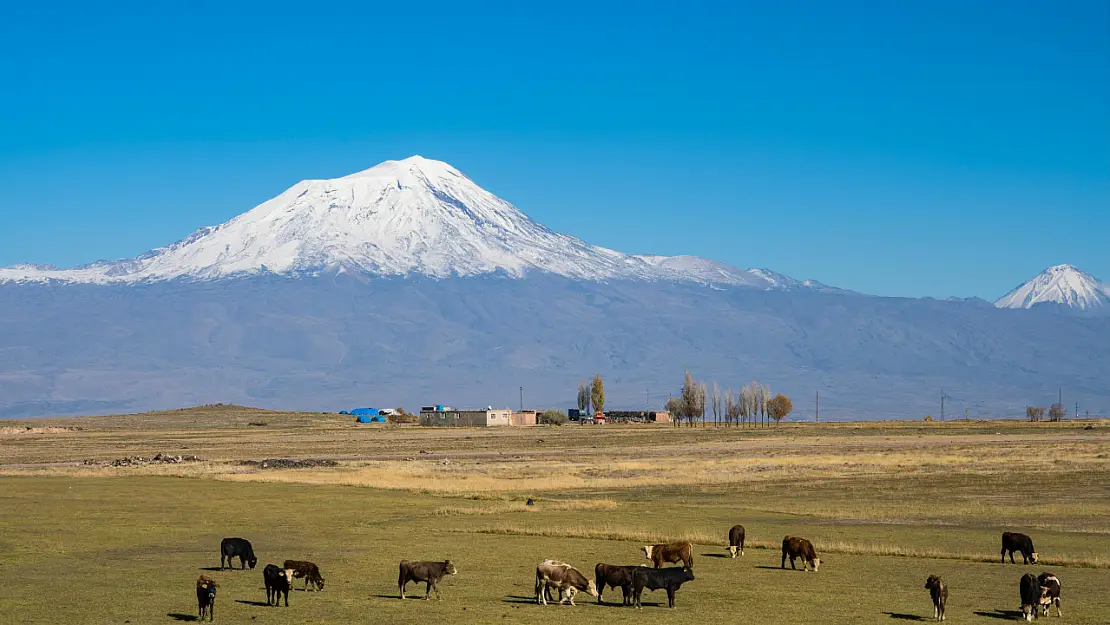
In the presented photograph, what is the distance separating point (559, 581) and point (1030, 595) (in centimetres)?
961

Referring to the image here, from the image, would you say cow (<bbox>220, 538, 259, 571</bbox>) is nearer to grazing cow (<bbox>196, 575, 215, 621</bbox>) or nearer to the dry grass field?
the dry grass field

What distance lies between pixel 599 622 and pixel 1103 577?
1404 centimetres

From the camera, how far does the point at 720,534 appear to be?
1599 inches

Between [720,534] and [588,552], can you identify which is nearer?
[588,552]

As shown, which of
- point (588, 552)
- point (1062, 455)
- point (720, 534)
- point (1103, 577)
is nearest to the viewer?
point (1103, 577)

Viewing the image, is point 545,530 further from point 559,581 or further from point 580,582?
point 559,581

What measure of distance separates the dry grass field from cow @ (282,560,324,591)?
424 millimetres

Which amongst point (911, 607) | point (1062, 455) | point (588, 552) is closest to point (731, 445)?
point (1062, 455)

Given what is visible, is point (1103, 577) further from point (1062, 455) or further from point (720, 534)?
point (1062, 455)

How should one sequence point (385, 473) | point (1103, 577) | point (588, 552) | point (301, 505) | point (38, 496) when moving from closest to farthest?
1. point (1103, 577)
2. point (588, 552)
3. point (301, 505)
4. point (38, 496)
5. point (385, 473)

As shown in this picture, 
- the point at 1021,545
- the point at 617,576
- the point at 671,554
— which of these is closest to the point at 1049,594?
the point at 1021,545

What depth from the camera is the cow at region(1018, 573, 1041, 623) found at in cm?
2528

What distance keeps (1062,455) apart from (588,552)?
60.6 m

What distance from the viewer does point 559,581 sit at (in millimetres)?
27078
